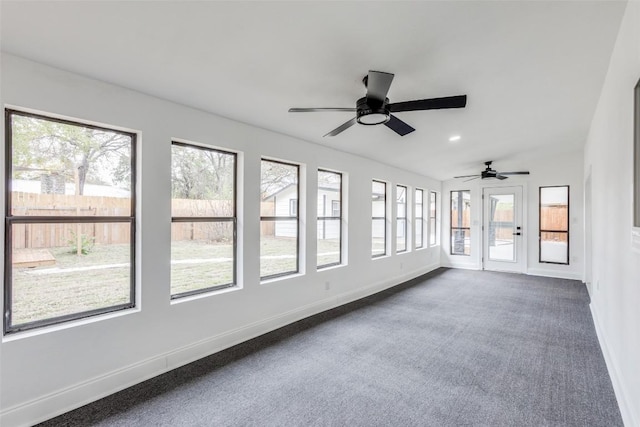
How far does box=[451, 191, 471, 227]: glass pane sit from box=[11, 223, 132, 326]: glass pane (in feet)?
26.0

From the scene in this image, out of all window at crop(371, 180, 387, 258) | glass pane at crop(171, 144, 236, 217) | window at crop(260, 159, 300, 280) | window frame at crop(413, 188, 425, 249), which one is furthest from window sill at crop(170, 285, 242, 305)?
window frame at crop(413, 188, 425, 249)

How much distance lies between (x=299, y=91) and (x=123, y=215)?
1860 mm

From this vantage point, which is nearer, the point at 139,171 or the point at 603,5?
the point at 603,5

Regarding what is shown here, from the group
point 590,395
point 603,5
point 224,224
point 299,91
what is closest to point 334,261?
point 224,224

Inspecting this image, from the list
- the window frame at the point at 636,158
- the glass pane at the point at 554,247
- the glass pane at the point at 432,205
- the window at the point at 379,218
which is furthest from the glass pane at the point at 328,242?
the glass pane at the point at 554,247

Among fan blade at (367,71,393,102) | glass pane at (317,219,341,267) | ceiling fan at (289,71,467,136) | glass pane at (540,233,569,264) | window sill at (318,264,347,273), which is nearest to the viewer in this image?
fan blade at (367,71,393,102)

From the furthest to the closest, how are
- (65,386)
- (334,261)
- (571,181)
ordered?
(571,181)
(334,261)
(65,386)

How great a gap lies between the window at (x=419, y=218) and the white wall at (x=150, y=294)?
12.5 feet

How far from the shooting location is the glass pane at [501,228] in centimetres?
776

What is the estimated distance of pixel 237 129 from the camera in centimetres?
343

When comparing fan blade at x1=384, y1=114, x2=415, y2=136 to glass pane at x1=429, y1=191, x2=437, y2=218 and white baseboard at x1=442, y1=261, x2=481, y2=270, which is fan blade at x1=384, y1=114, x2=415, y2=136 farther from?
white baseboard at x1=442, y1=261, x2=481, y2=270

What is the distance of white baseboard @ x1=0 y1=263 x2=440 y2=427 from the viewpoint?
2104 millimetres

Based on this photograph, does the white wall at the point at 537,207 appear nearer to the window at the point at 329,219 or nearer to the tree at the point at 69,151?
the window at the point at 329,219

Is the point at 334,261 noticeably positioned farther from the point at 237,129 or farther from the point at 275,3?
the point at 275,3
